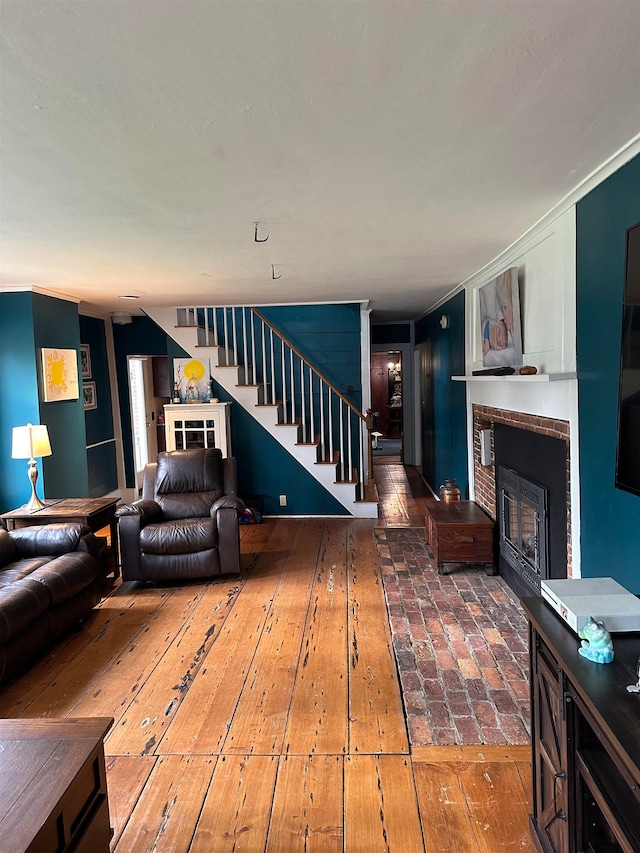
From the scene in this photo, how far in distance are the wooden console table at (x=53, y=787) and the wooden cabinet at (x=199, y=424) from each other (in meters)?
4.69

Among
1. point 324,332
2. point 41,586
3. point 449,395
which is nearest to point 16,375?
point 41,586

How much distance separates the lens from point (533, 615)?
69.6 inches

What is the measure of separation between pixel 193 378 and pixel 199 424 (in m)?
0.59

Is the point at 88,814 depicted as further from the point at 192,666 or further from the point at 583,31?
the point at 583,31

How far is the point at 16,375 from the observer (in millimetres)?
4859

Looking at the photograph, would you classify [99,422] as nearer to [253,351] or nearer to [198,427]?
[198,427]

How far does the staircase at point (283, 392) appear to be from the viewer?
6.42 meters

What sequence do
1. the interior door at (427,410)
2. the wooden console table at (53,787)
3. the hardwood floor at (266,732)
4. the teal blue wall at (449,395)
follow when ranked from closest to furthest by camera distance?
the wooden console table at (53,787)
the hardwood floor at (266,732)
the teal blue wall at (449,395)
the interior door at (427,410)

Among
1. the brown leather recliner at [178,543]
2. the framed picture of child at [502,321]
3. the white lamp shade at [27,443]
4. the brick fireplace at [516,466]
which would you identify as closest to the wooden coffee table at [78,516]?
the brown leather recliner at [178,543]

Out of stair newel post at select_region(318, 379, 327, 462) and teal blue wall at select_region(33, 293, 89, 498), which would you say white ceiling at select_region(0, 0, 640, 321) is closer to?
teal blue wall at select_region(33, 293, 89, 498)

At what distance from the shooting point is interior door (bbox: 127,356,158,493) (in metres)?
7.82

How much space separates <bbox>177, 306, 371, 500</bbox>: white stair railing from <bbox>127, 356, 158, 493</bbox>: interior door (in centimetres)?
164

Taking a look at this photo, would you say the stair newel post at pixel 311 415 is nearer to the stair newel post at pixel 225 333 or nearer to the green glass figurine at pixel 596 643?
the stair newel post at pixel 225 333

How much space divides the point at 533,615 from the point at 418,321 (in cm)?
755
